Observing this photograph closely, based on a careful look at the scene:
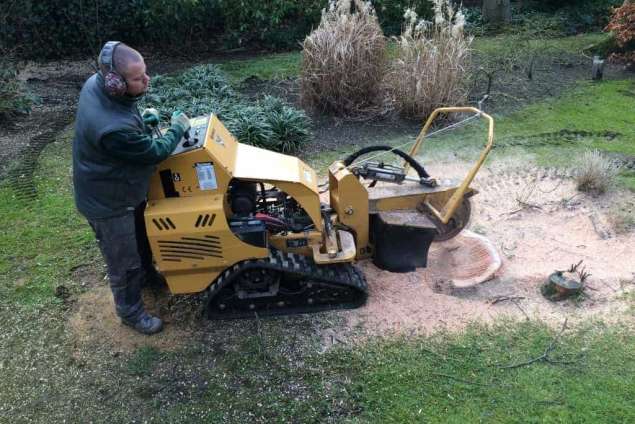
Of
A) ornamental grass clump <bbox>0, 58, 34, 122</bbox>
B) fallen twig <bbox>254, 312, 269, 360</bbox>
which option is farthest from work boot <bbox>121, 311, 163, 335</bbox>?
ornamental grass clump <bbox>0, 58, 34, 122</bbox>

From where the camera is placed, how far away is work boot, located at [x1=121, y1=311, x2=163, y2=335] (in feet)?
12.6

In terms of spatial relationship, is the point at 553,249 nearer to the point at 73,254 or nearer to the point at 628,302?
the point at 628,302

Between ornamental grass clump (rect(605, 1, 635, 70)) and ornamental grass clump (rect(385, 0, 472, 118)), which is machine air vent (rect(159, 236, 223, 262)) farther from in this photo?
ornamental grass clump (rect(605, 1, 635, 70))

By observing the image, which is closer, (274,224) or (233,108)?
(274,224)

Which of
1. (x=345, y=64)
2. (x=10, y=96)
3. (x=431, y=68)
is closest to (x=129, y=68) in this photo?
(x=345, y=64)

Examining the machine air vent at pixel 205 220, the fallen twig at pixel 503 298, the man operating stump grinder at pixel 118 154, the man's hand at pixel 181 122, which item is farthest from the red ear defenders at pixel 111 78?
the fallen twig at pixel 503 298

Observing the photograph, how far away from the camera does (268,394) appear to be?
3344mm

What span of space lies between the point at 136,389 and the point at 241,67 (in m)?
8.12

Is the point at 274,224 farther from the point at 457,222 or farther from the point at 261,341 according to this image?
the point at 457,222

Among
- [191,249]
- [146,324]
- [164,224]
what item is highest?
[164,224]

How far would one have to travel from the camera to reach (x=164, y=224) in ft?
11.5

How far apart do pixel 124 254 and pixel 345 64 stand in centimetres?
458

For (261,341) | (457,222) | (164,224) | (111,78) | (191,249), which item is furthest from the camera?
(457,222)

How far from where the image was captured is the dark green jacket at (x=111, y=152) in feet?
10.3
